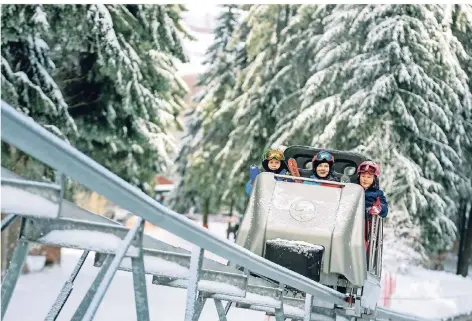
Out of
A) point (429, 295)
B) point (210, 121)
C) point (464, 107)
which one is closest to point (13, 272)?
point (429, 295)

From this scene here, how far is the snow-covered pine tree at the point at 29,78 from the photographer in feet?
31.6

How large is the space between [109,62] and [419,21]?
7481mm

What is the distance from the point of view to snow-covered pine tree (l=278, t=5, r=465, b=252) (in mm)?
15344

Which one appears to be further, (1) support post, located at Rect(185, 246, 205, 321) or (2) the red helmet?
(2) the red helmet

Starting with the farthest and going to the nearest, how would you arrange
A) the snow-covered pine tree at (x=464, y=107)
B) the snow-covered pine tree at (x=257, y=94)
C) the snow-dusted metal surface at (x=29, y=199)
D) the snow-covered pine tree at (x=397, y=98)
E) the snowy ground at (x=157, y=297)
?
the snow-covered pine tree at (x=257, y=94)
the snow-covered pine tree at (x=464, y=107)
the snow-covered pine tree at (x=397, y=98)
the snowy ground at (x=157, y=297)
the snow-dusted metal surface at (x=29, y=199)

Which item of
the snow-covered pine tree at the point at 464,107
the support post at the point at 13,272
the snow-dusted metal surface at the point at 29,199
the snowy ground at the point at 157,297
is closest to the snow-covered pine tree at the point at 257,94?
the snow-covered pine tree at the point at 464,107

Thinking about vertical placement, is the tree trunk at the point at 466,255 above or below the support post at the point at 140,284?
below

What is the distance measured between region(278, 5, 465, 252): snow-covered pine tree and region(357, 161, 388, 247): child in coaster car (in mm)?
8519

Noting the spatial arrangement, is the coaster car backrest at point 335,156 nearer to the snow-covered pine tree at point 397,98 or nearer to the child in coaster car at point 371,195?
the child in coaster car at point 371,195

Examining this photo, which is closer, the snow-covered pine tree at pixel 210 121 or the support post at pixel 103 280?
the support post at pixel 103 280

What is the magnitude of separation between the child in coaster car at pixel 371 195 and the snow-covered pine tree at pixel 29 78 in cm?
523

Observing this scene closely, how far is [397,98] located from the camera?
50.9 ft

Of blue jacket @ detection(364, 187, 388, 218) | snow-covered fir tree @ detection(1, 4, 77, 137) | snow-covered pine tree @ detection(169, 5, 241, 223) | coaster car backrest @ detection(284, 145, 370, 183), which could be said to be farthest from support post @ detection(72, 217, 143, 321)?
snow-covered pine tree @ detection(169, 5, 241, 223)

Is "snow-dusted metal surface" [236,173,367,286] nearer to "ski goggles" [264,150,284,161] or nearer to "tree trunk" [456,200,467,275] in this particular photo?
"ski goggles" [264,150,284,161]
